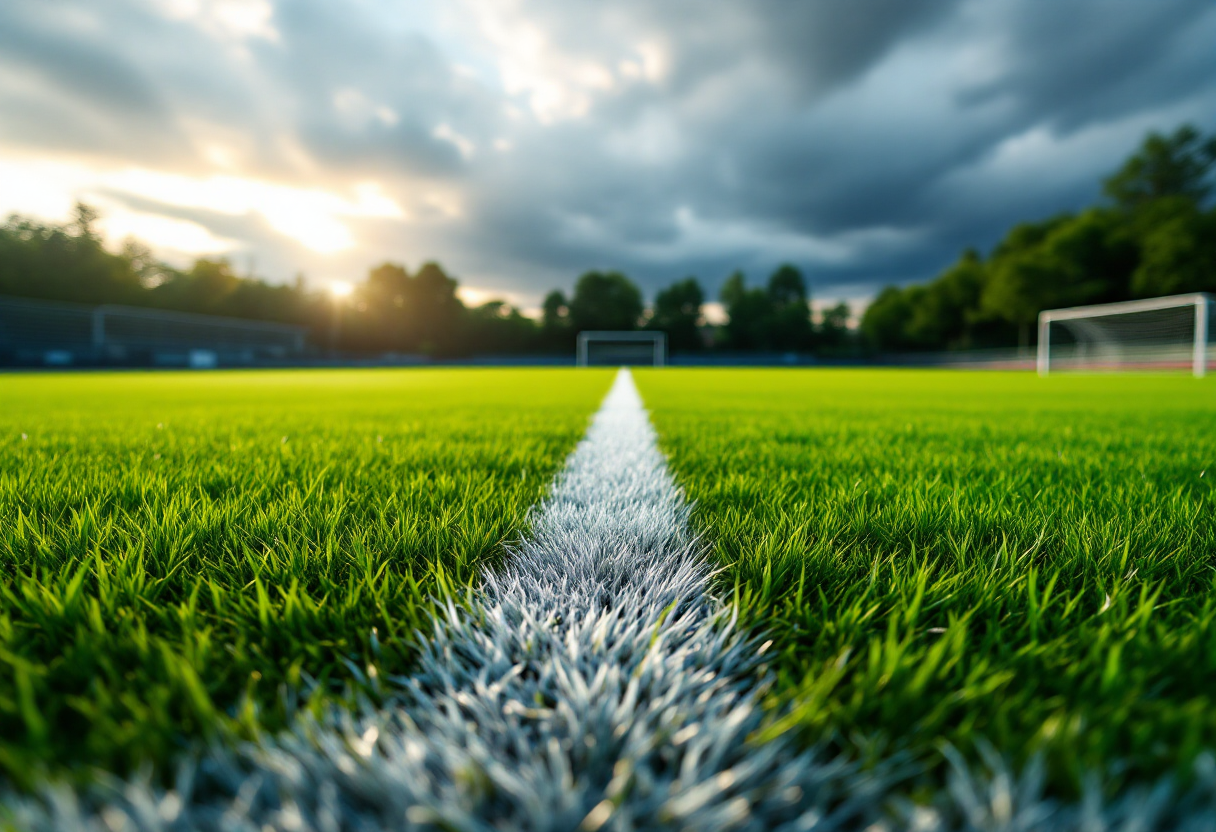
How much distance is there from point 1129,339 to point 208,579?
124 feet

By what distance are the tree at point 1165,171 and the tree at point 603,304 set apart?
40.3 metres

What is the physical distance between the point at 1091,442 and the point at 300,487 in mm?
3730

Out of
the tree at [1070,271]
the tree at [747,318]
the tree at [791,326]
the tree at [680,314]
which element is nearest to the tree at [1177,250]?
the tree at [1070,271]

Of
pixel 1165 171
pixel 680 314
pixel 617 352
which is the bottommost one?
pixel 617 352

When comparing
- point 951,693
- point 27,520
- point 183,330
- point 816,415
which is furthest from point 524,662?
point 183,330

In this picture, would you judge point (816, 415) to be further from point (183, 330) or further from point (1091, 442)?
point (183, 330)

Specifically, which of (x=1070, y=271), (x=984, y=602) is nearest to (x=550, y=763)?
(x=984, y=602)

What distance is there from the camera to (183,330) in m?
32.0

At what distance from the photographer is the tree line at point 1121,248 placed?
3400cm

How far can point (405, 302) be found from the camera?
47.1 m

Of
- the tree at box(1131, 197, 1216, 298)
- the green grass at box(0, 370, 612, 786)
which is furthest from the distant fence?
the tree at box(1131, 197, 1216, 298)

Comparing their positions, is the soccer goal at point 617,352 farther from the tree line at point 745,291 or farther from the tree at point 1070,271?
the tree at point 1070,271

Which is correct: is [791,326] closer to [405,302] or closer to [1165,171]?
[1165,171]

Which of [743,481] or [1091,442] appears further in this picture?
[1091,442]
